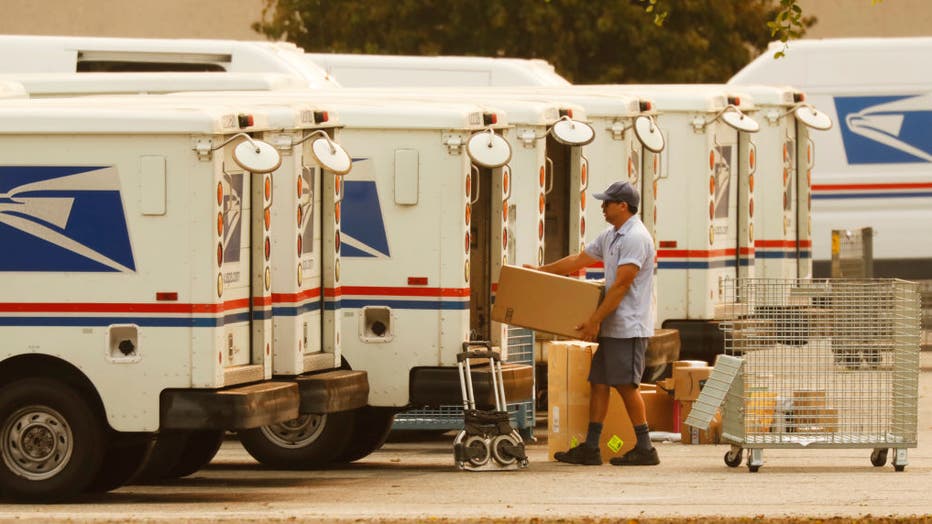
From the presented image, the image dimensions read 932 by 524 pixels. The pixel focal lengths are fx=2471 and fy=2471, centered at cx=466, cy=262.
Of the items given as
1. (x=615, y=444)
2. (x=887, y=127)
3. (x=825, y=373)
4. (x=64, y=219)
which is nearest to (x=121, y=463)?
(x=64, y=219)

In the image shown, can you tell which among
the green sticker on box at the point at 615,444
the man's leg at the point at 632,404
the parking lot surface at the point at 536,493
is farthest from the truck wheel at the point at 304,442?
the man's leg at the point at 632,404

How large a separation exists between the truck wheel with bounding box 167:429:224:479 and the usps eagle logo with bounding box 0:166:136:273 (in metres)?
1.95

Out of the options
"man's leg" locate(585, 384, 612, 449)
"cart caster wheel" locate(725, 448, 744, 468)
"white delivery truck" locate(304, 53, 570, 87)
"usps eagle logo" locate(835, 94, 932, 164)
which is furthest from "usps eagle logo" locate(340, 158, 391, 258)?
"usps eagle logo" locate(835, 94, 932, 164)

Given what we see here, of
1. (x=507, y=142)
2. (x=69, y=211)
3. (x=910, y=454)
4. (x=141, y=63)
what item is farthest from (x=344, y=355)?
(x=141, y=63)

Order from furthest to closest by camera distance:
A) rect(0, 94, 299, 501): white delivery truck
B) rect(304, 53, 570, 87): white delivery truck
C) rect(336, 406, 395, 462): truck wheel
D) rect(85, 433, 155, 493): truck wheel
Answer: rect(304, 53, 570, 87): white delivery truck → rect(336, 406, 395, 462): truck wheel → rect(85, 433, 155, 493): truck wheel → rect(0, 94, 299, 501): white delivery truck

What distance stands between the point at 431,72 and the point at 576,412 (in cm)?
882

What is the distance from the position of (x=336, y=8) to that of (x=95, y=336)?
25820mm

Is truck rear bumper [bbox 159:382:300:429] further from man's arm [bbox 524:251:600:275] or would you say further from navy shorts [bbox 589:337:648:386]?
man's arm [bbox 524:251:600:275]

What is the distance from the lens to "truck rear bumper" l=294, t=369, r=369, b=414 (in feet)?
44.4

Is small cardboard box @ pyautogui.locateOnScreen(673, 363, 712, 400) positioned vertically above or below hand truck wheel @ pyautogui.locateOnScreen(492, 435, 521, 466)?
above

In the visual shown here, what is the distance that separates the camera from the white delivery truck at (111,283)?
41.2 feet

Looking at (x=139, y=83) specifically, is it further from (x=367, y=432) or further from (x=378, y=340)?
(x=378, y=340)

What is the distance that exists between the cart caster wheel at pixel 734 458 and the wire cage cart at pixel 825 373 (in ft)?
0.11

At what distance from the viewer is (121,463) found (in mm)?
13133
